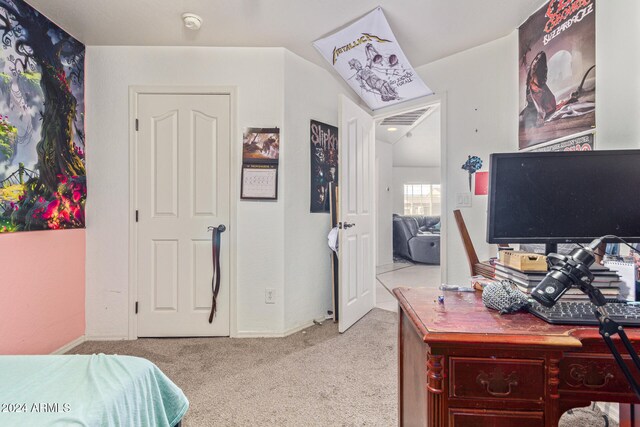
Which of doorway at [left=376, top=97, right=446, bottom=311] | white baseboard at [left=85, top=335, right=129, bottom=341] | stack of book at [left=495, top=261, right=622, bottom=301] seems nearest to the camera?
stack of book at [left=495, top=261, right=622, bottom=301]

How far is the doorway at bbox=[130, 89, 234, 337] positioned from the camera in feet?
8.70

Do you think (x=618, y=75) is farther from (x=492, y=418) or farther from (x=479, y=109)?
(x=492, y=418)

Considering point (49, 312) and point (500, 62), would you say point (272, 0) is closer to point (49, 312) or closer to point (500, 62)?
point (500, 62)

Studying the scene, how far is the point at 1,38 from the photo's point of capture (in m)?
1.92

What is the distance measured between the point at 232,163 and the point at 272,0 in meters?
1.20

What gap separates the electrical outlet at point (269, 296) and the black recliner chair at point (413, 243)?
4272mm

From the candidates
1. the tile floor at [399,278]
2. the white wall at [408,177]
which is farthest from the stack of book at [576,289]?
the white wall at [408,177]

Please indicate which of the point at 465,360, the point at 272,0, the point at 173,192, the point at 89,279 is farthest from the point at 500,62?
the point at 89,279

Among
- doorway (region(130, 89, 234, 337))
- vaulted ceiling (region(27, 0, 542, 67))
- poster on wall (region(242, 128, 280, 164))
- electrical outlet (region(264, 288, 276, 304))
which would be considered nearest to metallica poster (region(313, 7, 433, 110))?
vaulted ceiling (region(27, 0, 542, 67))

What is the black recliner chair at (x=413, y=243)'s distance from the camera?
620 centimetres

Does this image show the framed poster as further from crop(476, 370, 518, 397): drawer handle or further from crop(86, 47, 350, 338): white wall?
crop(476, 370, 518, 397): drawer handle

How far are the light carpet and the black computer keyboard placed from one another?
100 cm

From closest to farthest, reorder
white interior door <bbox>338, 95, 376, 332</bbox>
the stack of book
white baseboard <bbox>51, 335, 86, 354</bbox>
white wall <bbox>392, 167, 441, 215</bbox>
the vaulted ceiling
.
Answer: the stack of book < the vaulted ceiling < white baseboard <bbox>51, 335, 86, 354</bbox> < white interior door <bbox>338, 95, 376, 332</bbox> < white wall <bbox>392, 167, 441, 215</bbox>

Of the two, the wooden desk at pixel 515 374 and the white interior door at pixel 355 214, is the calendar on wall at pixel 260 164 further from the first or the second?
the wooden desk at pixel 515 374
